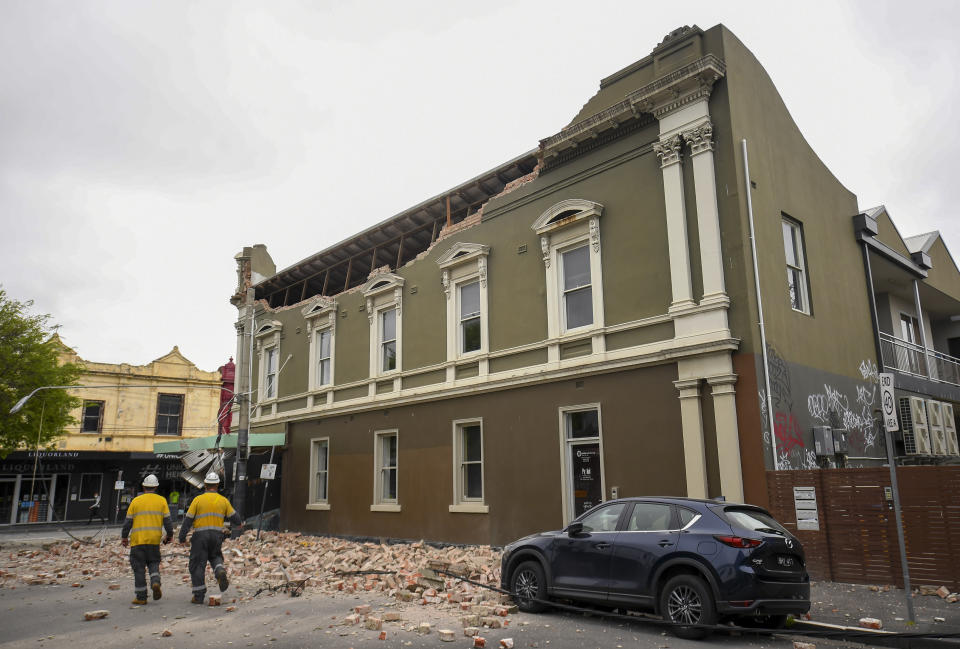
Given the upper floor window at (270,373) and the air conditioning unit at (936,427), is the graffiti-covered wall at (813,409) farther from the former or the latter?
the upper floor window at (270,373)

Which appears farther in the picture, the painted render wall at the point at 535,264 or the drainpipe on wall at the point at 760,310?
the painted render wall at the point at 535,264

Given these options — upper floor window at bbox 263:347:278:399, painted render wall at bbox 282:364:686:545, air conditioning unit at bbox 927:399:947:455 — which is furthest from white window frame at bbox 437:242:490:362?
air conditioning unit at bbox 927:399:947:455

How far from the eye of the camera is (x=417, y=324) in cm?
1841

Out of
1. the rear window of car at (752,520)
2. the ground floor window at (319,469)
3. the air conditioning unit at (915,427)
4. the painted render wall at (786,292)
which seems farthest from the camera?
the ground floor window at (319,469)

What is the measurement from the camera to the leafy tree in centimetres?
2623

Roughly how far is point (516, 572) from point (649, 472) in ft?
13.5

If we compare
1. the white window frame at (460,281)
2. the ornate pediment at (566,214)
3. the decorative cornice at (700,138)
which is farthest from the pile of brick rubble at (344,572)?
the decorative cornice at (700,138)

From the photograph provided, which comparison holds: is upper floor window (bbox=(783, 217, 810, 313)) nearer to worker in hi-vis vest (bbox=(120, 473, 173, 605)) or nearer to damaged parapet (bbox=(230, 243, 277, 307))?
worker in hi-vis vest (bbox=(120, 473, 173, 605))

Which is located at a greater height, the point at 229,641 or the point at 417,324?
the point at 417,324

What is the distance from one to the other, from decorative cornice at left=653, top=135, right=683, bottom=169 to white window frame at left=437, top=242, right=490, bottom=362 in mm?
4857

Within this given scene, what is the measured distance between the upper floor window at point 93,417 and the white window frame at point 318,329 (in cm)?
2284

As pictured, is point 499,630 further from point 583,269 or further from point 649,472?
point 583,269

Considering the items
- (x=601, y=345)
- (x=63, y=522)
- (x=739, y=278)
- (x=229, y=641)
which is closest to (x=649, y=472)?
(x=601, y=345)

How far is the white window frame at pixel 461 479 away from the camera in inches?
615
